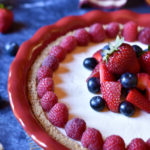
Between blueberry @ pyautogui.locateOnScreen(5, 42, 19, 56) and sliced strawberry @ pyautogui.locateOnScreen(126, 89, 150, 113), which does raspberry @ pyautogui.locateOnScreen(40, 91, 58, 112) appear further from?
blueberry @ pyautogui.locateOnScreen(5, 42, 19, 56)

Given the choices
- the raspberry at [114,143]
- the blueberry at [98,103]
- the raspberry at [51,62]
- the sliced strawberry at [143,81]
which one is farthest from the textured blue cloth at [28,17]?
the sliced strawberry at [143,81]

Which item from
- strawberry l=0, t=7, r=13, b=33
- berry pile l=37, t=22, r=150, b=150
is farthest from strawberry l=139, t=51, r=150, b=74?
strawberry l=0, t=7, r=13, b=33

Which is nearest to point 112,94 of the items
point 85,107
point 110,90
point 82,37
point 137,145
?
point 110,90

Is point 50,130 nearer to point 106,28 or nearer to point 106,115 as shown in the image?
point 106,115

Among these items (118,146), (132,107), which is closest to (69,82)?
(132,107)

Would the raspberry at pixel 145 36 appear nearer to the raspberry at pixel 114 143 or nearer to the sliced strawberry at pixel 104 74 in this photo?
the sliced strawberry at pixel 104 74

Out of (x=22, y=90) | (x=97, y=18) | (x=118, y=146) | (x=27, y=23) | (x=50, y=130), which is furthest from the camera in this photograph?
(x=27, y=23)
